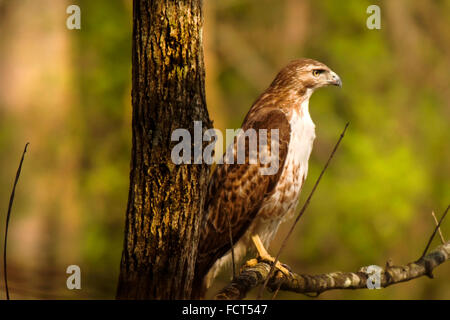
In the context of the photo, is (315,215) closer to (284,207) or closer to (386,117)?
(386,117)

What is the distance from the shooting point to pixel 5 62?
8711mm

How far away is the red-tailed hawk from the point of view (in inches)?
164

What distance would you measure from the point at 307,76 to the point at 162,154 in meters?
1.79

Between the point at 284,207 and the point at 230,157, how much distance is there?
0.52 meters

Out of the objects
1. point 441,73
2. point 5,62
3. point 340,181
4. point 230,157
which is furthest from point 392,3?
point 230,157

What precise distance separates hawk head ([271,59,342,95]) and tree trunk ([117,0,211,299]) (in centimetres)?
155

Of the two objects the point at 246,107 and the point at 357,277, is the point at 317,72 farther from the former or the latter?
the point at 246,107

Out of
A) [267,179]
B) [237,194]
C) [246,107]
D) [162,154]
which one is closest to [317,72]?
[267,179]

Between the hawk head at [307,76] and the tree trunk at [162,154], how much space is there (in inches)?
61.1

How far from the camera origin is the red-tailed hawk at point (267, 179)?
416 centimetres

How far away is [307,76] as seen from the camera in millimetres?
4125

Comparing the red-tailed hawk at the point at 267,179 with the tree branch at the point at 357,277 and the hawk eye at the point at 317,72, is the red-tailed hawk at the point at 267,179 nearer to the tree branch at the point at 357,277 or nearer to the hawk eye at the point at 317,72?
the hawk eye at the point at 317,72

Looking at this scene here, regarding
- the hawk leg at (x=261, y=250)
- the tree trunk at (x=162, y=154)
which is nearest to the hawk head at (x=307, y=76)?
the hawk leg at (x=261, y=250)

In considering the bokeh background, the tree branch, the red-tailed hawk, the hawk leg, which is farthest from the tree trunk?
the bokeh background
